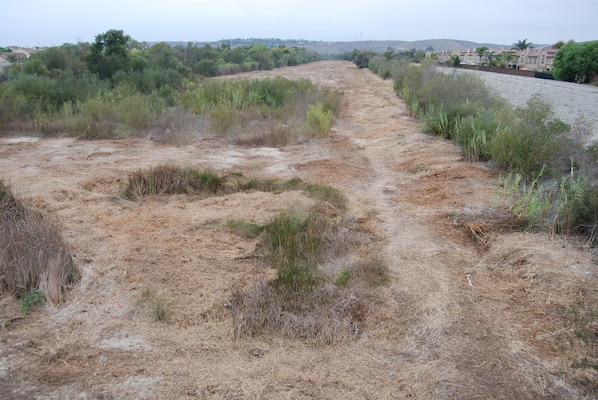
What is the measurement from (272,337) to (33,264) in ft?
7.66

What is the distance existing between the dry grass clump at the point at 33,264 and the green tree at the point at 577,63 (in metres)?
37.9

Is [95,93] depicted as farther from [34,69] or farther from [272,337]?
[272,337]

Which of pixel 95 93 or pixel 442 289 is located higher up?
pixel 95 93

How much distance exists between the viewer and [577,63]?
3375 cm

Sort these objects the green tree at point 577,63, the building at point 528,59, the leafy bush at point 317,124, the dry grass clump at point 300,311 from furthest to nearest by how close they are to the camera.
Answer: the building at point 528,59 < the green tree at point 577,63 < the leafy bush at point 317,124 < the dry grass clump at point 300,311

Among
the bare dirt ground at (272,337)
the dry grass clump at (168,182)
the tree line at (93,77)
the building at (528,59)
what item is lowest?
the bare dirt ground at (272,337)

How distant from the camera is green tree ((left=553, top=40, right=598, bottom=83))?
33.0 meters

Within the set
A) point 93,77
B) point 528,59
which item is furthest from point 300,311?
point 528,59

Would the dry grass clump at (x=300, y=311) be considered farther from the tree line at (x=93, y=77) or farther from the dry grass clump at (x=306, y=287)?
the tree line at (x=93, y=77)

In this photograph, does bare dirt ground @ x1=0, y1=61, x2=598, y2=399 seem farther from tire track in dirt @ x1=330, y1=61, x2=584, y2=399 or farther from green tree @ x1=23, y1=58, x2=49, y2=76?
green tree @ x1=23, y1=58, x2=49, y2=76

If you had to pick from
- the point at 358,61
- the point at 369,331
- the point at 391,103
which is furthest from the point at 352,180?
the point at 358,61

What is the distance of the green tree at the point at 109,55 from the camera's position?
811 inches

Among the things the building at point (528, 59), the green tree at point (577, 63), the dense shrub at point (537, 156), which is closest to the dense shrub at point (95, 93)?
the dense shrub at point (537, 156)

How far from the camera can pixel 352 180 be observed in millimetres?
8352
